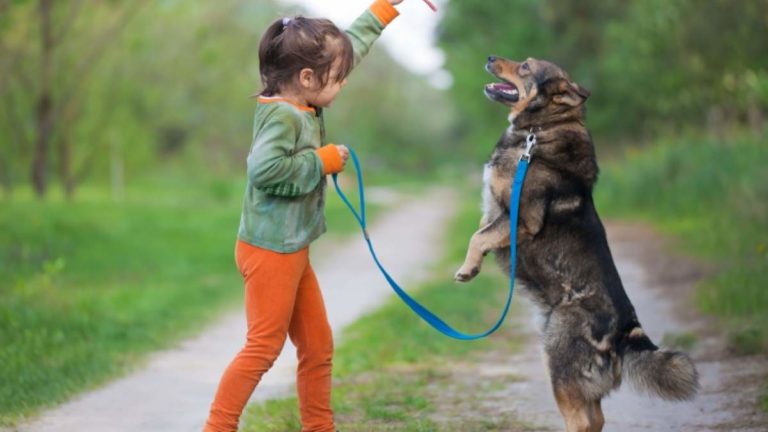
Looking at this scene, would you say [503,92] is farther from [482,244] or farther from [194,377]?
[194,377]

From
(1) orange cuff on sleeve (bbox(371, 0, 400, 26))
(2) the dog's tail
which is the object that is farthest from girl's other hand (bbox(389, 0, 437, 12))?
(2) the dog's tail

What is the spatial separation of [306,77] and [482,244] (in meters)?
1.16

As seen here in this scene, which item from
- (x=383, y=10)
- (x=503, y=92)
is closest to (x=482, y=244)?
(x=503, y=92)

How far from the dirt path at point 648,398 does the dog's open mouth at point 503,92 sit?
1.53 metres

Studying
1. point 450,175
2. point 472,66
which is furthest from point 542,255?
point 450,175

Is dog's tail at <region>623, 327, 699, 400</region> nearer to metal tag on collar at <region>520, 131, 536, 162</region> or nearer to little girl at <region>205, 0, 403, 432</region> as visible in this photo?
metal tag on collar at <region>520, 131, 536, 162</region>

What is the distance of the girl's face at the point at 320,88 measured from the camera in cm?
491

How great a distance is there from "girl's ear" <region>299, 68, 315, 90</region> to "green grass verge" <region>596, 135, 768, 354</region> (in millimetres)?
4147

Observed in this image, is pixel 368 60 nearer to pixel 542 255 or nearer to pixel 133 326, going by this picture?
pixel 133 326

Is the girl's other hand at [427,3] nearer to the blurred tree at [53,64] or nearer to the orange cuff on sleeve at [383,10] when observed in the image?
the orange cuff on sleeve at [383,10]

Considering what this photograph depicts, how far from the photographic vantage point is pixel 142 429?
19.4 ft

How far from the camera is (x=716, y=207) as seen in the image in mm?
14305

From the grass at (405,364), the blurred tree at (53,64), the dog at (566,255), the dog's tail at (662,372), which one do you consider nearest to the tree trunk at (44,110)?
the blurred tree at (53,64)

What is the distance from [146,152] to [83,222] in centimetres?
1092
